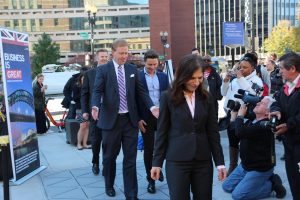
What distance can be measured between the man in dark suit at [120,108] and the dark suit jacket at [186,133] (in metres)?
1.74

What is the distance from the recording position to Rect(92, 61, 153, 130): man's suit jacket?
201 inches

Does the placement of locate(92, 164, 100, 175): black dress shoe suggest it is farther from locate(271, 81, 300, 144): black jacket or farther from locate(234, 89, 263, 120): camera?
locate(271, 81, 300, 144): black jacket

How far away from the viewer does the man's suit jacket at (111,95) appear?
5109 millimetres

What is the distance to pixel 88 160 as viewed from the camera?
785cm

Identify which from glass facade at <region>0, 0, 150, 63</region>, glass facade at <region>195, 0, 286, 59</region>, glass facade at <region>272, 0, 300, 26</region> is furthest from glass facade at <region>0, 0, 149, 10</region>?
glass facade at <region>272, 0, 300, 26</region>

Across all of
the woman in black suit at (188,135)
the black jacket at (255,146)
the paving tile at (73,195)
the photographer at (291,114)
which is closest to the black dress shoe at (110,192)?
the paving tile at (73,195)

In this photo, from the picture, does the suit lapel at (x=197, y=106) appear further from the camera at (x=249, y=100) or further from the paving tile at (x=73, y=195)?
the paving tile at (x=73, y=195)

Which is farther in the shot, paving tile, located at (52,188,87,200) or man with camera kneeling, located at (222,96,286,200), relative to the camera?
paving tile, located at (52,188,87,200)

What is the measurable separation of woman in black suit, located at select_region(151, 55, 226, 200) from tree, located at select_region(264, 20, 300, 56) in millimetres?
71089

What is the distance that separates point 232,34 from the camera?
59.7 feet

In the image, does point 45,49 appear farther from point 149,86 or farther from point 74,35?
point 149,86

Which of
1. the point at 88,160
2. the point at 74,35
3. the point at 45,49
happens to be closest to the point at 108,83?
the point at 88,160

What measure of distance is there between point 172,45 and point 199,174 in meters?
72.2

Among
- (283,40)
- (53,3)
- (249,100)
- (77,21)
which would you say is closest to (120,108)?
(249,100)
